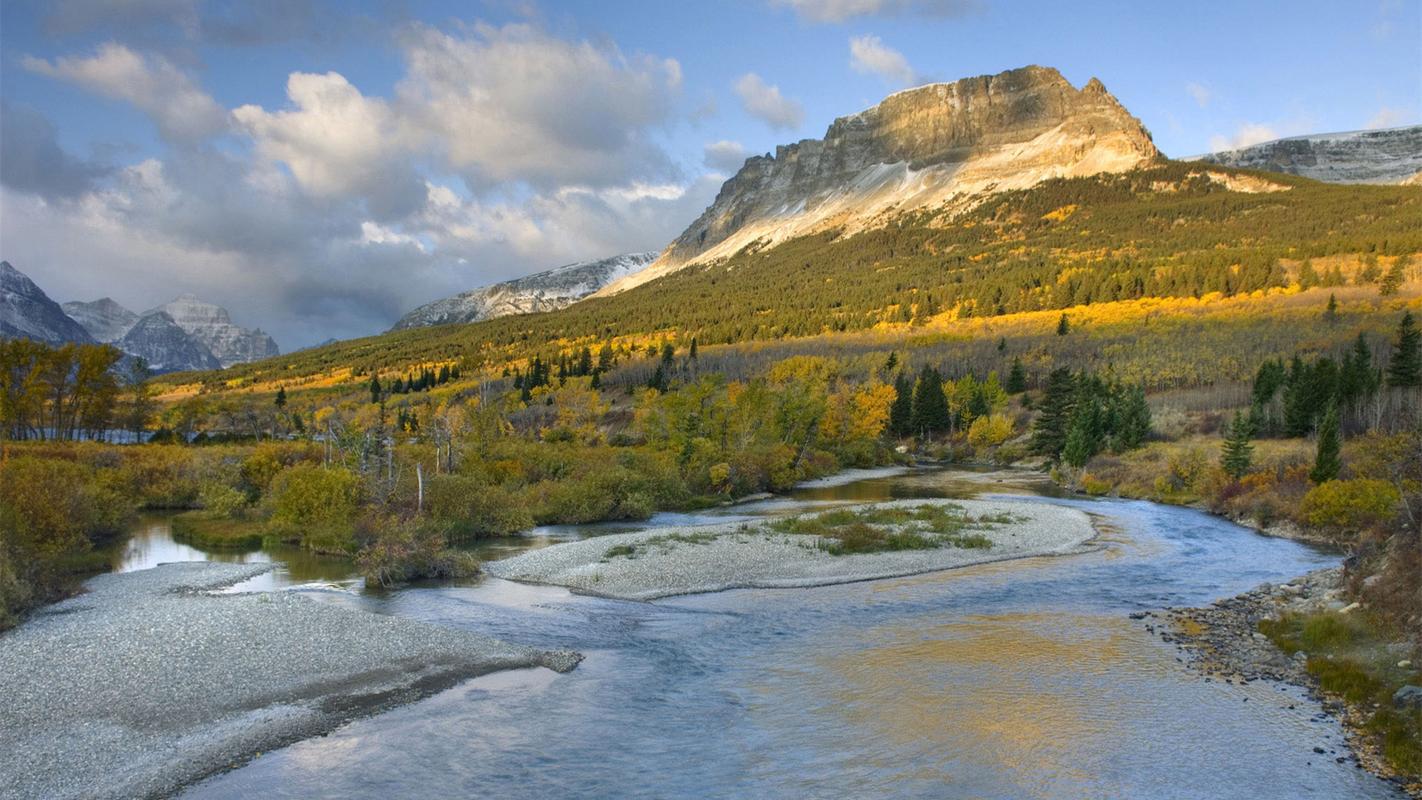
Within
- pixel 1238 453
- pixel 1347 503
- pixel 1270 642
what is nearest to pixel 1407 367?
pixel 1238 453

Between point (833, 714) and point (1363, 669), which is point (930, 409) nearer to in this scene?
point (1363, 669)

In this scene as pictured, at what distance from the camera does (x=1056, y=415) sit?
87.4 metres

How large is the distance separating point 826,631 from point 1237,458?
154 ft

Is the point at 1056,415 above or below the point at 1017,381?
below

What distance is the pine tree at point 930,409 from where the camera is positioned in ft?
370

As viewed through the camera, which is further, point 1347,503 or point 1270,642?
point 1347,503

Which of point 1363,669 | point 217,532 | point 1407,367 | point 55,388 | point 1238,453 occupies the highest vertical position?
point 55,388

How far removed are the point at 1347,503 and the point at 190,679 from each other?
48.7 meters

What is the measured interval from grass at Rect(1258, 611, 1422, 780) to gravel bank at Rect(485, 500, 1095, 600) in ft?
42.2

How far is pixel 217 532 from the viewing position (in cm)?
4319

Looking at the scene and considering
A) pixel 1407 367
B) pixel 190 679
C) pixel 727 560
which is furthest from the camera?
pixel 1407 367

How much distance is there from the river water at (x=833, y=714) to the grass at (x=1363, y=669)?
86cm

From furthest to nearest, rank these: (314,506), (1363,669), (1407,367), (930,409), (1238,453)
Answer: (930,409) → (1407,367) → (1238,453) → (314,506) → (1363,669)

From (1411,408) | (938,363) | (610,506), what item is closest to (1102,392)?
(1411,408)
